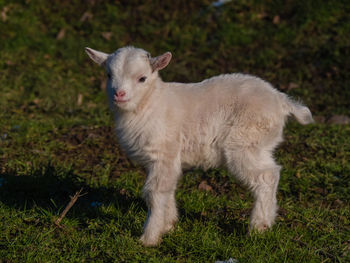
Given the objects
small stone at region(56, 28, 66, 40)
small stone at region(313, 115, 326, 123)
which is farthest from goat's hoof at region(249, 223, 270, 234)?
small stone at region(56, 28, 66, 40)

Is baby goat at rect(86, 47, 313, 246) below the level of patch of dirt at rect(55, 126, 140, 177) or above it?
above

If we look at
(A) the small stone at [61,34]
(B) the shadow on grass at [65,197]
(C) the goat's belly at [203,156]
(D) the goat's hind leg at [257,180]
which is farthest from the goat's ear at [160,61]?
(A) the small stone at [61,34]

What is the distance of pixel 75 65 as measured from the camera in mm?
9531

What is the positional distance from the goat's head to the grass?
1.19 meters

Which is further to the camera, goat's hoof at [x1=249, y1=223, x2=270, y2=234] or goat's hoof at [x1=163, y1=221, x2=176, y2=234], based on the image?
goat's hoof at [x1=163, y1=221, x2=176, y2=234]

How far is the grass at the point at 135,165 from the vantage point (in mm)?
4188

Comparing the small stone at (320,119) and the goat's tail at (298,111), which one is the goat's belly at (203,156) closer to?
the goat's tail at (298,111)

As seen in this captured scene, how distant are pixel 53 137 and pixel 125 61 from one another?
288cm

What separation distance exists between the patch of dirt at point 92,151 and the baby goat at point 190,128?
1576mm

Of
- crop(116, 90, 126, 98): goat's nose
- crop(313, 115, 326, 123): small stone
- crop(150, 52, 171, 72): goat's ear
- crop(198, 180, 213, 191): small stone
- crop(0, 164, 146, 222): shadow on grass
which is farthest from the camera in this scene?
crop(313, 115, 326, 123): small stone

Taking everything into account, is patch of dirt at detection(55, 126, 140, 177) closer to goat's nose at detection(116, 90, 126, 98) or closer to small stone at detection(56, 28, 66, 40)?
goat's nose at detection(116, 90, 126, 98)

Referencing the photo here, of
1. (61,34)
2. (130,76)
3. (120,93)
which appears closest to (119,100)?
(120,93)

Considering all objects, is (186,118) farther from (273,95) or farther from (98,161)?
(98,161)

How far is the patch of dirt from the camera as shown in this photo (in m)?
6.01
